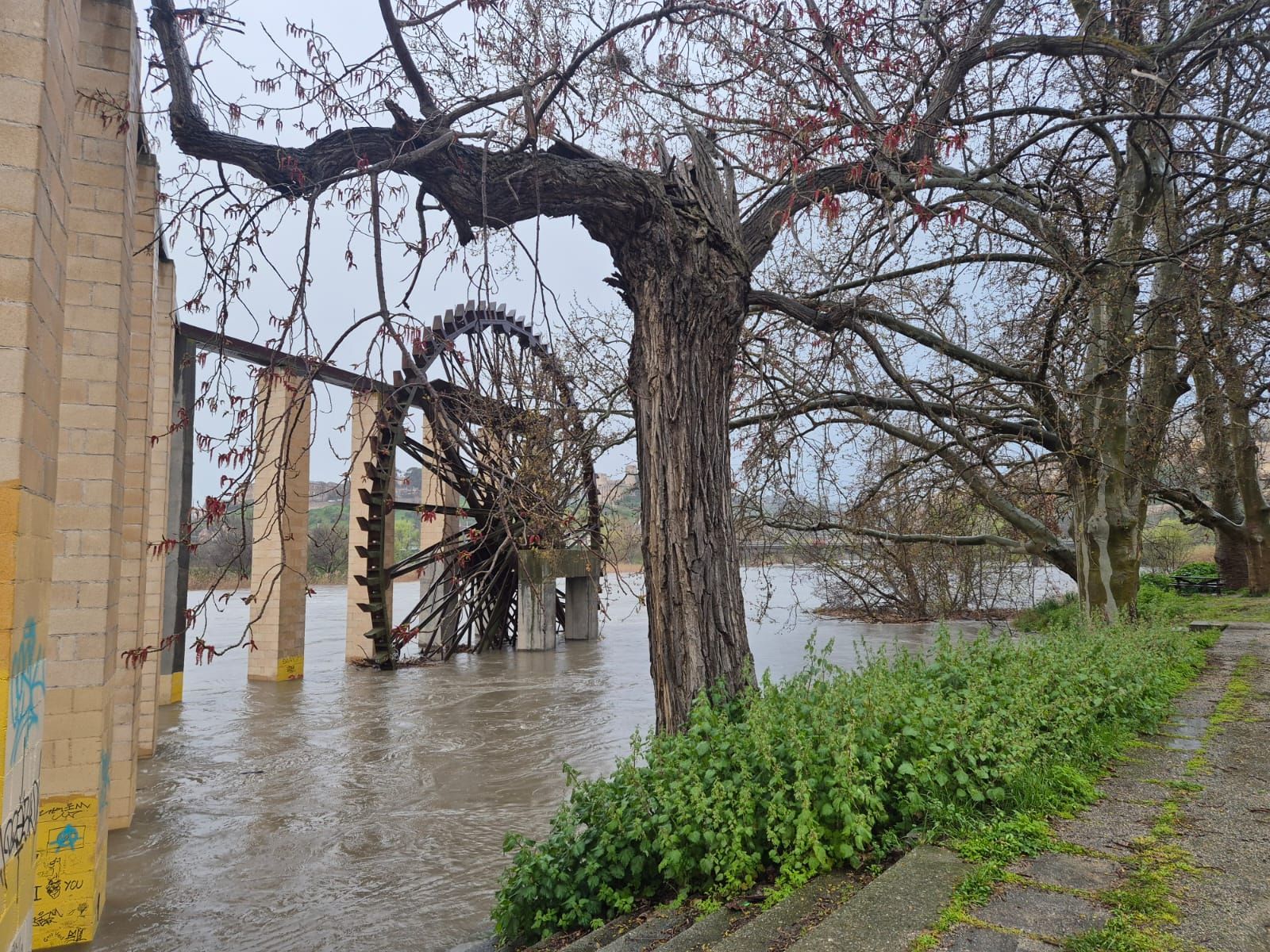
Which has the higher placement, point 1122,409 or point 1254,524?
point 1122,409

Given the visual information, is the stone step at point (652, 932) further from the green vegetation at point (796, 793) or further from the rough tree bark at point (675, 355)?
the rough tree bark at point (675, 355)

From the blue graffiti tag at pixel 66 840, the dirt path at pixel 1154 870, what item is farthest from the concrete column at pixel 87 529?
the dirt path at pixel 1154 870

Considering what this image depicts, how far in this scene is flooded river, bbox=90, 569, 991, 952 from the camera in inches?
206

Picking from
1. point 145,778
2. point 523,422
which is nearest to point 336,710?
point 145,778

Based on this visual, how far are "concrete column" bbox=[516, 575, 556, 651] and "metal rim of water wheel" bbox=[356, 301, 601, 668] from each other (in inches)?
27.8

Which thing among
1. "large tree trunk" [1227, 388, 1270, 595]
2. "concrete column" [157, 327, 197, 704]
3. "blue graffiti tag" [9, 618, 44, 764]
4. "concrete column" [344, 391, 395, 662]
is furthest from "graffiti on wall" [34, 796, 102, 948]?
"large tree trunk" [1227, 388, 1270, 595]

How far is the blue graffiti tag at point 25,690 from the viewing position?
2727 mm

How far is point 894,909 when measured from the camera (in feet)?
8.95

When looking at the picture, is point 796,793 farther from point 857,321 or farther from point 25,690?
point 857,321

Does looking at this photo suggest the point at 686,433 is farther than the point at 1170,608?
No

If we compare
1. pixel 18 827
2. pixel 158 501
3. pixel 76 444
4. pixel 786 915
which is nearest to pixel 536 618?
pixel 158 501

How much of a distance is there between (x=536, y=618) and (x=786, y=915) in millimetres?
16887

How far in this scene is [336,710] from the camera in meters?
12.3

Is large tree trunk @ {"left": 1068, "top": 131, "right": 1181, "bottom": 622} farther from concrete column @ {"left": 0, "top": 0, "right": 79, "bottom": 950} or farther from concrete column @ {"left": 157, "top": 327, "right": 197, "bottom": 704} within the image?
concrete column @ {"left": 157, "top": 327, "right": 197, "bottom": 704}
